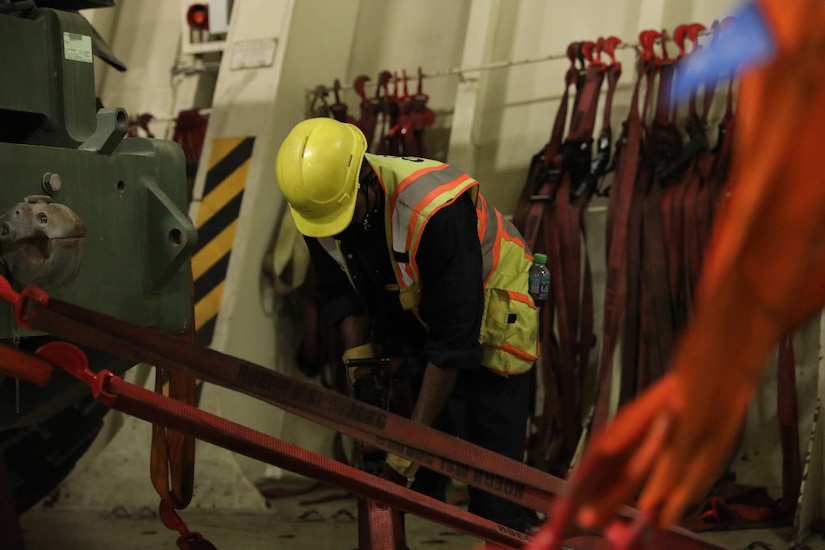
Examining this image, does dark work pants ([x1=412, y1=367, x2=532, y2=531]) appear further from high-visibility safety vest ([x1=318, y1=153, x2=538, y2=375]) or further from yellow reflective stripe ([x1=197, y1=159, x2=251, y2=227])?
yellow reflective stripe ([x1=197, y1=159, x2=251, y2=227])

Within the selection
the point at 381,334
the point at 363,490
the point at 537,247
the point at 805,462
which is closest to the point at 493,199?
the point at 537,247

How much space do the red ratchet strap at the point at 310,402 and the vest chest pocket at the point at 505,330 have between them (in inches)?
37.0

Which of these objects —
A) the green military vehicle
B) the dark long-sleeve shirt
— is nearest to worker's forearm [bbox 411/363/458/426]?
the dark long-sleeve shirt

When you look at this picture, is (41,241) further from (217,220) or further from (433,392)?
(217,220)

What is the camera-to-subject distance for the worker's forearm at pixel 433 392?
233 cm

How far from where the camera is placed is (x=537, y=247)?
11.5 feet

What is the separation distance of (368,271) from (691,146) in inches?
57.7

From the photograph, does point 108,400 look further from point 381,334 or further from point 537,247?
point 537,247

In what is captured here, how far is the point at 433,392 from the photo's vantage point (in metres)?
2.34

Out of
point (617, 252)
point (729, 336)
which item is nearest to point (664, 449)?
point (729, 336)

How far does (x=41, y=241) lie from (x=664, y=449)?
1.23 metres

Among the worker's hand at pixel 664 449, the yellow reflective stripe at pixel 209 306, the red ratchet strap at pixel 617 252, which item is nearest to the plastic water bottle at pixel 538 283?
the red ratchet strap at pixel 617 252

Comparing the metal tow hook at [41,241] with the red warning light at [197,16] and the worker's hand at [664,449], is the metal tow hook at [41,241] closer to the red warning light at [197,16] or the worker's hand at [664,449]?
the worker's hand at [664,449]

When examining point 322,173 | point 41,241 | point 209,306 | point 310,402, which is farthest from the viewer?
point 209,306
